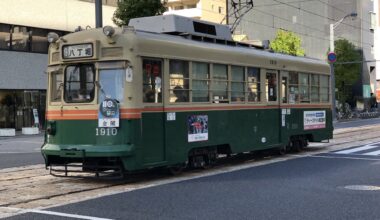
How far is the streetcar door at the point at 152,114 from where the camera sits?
427 inches

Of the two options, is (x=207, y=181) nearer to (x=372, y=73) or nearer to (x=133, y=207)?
(x=133, y=207)

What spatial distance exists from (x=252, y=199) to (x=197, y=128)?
11.2 feet

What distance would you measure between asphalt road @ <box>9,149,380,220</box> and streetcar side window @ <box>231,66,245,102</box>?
2.02 meters

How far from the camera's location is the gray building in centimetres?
7762

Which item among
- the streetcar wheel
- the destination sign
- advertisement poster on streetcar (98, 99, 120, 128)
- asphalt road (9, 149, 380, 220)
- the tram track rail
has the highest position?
the destination sign

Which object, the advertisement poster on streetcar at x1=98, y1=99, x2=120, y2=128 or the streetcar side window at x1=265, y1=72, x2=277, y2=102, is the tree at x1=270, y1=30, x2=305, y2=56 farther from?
the advertisement poster on streetcar at x1=98, y1=99, x2=120, y2=128

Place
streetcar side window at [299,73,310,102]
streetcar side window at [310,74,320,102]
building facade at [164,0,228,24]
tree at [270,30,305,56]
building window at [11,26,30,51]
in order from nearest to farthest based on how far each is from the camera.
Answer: streetcar side window at [299,73,310,102]
streetcar side window at [310,74,320,102]
building window at [11,26,30,51]
tree at [270,30,305,56]
building facade at [164,0,228,24]

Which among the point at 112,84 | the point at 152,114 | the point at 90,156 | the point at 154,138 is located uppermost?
the point at 112,84

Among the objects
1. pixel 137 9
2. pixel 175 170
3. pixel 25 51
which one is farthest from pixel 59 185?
pixel 25 51

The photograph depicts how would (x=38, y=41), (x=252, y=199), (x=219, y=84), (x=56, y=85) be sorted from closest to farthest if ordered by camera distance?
(x=252, y=199) < (x=56, y=85) < (x=219, y=84) < (x=38, y=41)

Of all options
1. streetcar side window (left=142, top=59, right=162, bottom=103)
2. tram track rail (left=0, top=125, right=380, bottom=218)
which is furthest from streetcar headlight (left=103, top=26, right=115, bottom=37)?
tram track rail (left=0, top=125, right=380, bottom=218)

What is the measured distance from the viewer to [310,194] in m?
9.59

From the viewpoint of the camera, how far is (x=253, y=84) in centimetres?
1444

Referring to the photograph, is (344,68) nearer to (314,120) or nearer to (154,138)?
(314,120)
